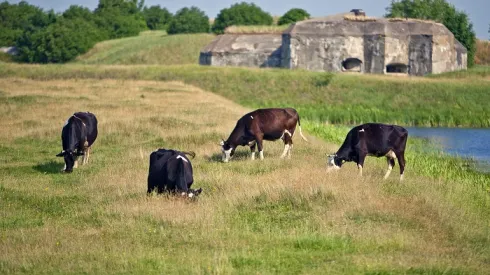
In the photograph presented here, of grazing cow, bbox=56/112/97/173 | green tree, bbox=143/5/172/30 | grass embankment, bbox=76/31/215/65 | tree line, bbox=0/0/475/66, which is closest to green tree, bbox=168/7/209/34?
tree line, bbox=0/0/475/66

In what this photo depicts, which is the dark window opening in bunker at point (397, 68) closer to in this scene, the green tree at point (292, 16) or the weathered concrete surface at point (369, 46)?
the weathered concrete surface at point (369, 46)

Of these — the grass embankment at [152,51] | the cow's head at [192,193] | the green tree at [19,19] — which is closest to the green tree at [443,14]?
the grass embankment at [152,51]

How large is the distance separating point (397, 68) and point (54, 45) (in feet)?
137

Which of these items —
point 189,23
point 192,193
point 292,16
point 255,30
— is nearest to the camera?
point 192,193

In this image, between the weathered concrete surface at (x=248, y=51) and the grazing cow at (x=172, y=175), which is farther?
the weathered concrete surface at (x=248, y=51)

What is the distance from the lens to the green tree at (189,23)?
4277 inches

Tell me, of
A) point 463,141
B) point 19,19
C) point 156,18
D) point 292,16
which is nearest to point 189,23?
point 292,16

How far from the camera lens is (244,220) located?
47.8 feet

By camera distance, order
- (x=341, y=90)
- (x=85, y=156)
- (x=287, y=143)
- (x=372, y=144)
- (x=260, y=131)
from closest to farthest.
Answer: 1. (x=372, y=144)
2. (x=260, y=131)
3. (x=287, y=143)
4. (x=85, y=156)
5. (x=341, y=90)

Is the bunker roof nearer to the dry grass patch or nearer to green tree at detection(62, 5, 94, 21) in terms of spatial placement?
the dry grass patch

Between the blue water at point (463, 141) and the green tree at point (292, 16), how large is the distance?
191 ft

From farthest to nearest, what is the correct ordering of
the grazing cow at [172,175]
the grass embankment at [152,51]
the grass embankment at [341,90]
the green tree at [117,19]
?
the green tree at [117,19], the grass embankment at [152,51], the grass embankment at [341,90], the grazing cow at [172,175]

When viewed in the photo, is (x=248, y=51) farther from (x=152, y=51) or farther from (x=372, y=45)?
(x=152, y=51)

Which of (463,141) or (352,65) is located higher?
(352,65)
